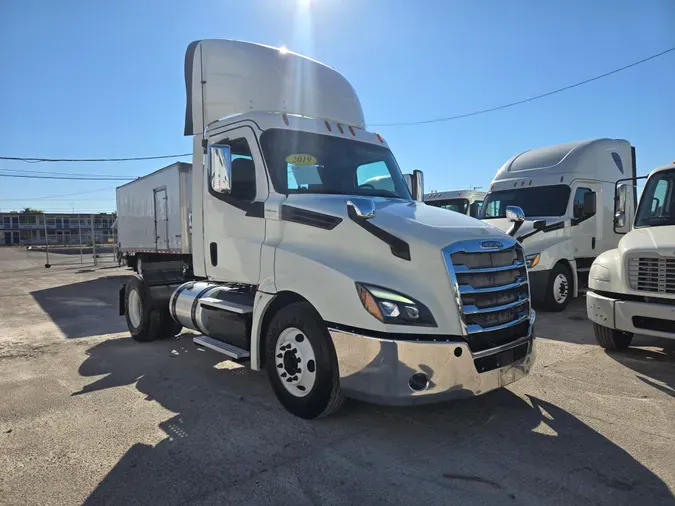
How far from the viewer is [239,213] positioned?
491 cm

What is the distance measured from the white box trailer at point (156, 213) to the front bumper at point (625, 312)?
10.2 m

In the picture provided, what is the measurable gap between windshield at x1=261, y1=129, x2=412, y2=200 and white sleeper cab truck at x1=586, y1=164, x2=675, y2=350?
2.86 meters

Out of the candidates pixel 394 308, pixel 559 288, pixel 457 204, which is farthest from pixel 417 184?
Result: pixel 457 204

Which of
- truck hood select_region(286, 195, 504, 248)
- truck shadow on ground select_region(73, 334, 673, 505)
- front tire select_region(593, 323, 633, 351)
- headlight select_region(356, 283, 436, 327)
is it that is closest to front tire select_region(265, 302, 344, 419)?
truck shadow on ground select_region(73, 334, 673, 505)

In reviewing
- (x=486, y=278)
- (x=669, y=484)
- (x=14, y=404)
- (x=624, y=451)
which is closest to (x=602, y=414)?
(x=624, y=451)

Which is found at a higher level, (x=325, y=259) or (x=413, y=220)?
(x=413, y=220)

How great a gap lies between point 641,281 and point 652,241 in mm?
544

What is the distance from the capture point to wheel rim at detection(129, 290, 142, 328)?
298 inches

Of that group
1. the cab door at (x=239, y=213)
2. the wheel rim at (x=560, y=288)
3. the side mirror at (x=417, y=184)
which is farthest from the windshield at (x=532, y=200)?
the cab door at (x=239, y=213)

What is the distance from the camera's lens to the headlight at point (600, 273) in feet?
19.4

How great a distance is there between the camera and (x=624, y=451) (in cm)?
348

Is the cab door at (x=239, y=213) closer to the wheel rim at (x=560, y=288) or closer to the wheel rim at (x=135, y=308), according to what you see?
the wheel rim at (x=135, y=308)

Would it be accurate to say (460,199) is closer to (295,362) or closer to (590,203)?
(590,203)

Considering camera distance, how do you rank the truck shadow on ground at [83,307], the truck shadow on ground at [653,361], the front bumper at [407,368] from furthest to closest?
the truck shadow on ground at [83,307], the truck shadow on ground at [653,361], the front bumper at [407,368]
